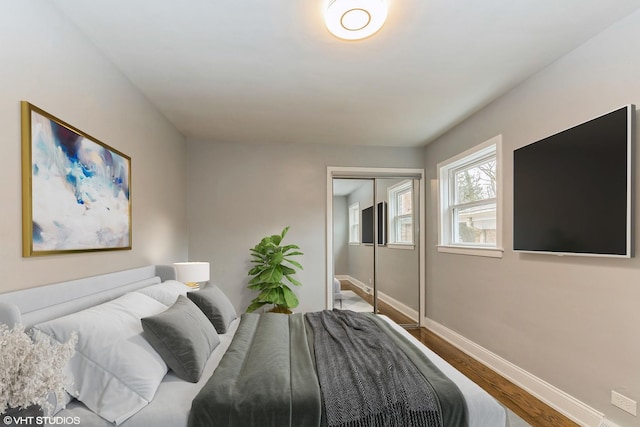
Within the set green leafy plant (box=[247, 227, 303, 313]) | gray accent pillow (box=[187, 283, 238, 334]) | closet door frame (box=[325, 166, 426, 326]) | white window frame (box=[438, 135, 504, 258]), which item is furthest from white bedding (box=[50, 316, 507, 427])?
closet door frame (box=[325, 166, 426, 326])

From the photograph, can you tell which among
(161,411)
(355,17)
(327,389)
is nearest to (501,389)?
(327,389)

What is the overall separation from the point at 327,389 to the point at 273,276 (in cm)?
288

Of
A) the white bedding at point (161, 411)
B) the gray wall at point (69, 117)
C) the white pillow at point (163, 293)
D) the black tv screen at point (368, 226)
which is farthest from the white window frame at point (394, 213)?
the white bedding at point (161, 411)

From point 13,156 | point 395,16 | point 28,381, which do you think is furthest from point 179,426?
point 395,16

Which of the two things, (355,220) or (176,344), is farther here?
(355,220)

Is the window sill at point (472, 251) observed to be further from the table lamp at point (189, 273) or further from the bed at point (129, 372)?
the table lamp at point (189, 273)

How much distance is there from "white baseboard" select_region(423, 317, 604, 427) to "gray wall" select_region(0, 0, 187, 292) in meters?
3.30

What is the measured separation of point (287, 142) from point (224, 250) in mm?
1683

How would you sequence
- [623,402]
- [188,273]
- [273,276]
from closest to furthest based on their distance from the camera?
[623,402]
[188,273]
[273,276]

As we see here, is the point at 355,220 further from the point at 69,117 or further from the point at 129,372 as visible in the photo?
the point at 129,372

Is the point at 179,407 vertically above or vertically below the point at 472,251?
below

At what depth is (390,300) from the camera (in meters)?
5.22

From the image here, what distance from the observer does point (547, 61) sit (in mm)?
2682

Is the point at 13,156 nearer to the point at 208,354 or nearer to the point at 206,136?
the point at 208,354
